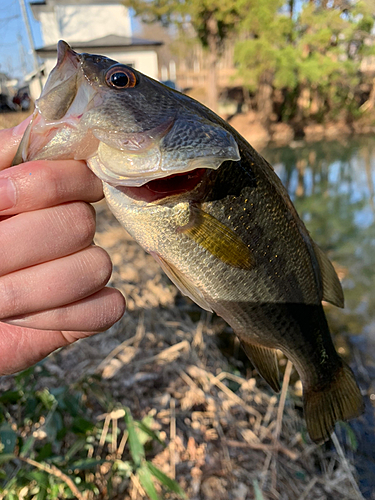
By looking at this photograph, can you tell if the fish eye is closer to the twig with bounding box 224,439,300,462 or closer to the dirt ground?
the dirt ground

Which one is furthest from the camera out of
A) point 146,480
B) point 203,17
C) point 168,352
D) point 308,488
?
point 203,17

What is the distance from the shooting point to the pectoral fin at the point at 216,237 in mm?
1208

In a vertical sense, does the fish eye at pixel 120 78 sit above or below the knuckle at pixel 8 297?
above

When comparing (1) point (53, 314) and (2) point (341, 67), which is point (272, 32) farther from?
(1) point (53, 314)

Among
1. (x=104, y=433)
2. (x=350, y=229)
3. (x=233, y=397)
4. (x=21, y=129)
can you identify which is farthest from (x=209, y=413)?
(x=350, y=229)

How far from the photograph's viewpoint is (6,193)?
1028 millimetres

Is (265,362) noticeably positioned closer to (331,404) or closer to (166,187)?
(331,404)

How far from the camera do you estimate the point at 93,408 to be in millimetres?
2539

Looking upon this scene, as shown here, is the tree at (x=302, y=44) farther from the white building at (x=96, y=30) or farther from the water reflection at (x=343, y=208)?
the white building at (x=96, y=30)

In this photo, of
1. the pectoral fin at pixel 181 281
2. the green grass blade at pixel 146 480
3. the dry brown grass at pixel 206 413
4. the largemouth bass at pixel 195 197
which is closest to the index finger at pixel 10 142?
the largemouth bass at pixel 195 197

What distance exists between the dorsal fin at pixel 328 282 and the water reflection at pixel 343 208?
308cm

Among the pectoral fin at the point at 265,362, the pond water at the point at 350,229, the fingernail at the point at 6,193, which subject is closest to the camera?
the fingernail at the point at 6,193

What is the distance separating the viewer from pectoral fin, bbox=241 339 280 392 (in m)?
1.46

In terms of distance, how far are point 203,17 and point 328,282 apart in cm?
1854
